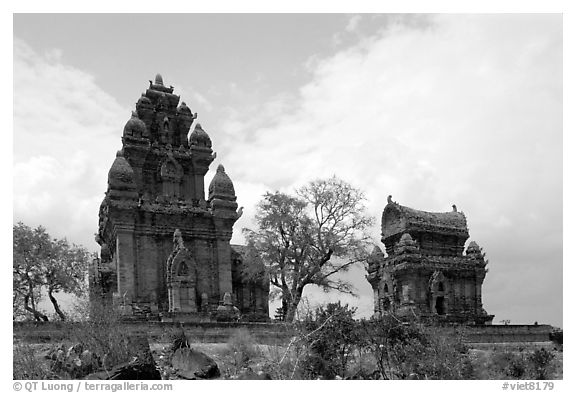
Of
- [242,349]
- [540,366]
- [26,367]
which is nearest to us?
[26,367]

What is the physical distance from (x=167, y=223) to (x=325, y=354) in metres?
17.4

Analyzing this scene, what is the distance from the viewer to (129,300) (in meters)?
30.3

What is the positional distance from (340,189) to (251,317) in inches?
366

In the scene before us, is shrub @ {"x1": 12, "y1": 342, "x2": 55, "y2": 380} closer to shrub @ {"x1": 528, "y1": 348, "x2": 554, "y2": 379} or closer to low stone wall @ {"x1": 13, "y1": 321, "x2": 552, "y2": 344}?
low stone wall @ {"x1": 13, "y1": 321, "x2": 552, "y2": 344}

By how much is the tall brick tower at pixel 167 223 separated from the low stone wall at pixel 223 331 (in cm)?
536

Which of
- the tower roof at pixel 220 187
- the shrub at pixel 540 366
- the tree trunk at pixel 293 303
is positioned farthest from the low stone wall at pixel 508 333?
the tower roof at pixel 220 187

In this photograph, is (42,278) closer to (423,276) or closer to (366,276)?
(366,276)

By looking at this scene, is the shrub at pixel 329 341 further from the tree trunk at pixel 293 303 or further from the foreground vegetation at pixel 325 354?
the tree trunk at pixel 293 303

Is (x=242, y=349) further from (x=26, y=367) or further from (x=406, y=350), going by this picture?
(x=26, y=367)

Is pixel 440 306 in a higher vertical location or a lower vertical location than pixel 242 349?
lower

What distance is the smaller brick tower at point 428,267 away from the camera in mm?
37250

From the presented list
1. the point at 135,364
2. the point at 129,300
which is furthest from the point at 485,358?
the point at 129,300

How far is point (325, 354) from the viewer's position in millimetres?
17609

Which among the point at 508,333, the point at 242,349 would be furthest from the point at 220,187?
the point at 508,333
